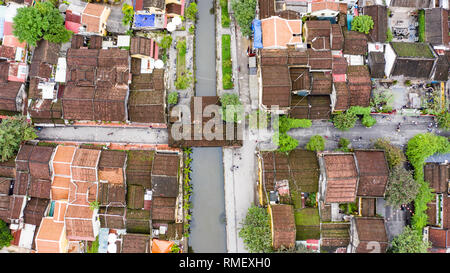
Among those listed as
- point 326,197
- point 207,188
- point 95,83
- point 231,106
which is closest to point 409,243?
point 326,197

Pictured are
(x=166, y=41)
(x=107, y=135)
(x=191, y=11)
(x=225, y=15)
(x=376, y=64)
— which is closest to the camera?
(x=376, y=64)

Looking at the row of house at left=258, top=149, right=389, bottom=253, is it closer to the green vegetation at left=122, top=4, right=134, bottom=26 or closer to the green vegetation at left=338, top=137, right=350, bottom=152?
the green vegetation at left=338, top=137, right=350, bottom=152

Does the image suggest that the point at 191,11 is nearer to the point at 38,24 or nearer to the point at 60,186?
the point at 38,24

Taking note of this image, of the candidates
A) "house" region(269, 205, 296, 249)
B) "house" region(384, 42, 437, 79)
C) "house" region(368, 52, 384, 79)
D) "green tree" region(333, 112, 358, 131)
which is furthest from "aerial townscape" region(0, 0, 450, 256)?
"house" region(368, 52, 384, 79)

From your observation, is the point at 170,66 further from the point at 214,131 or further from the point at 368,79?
the point at 368,79

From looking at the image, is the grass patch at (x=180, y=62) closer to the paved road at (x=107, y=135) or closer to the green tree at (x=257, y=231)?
the paved road at (x=107, y=135)

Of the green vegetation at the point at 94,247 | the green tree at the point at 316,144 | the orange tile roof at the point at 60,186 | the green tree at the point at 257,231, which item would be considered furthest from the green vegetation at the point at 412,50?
the green vegetation at the point at 94,247

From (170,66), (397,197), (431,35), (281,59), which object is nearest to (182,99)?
(170,66)
